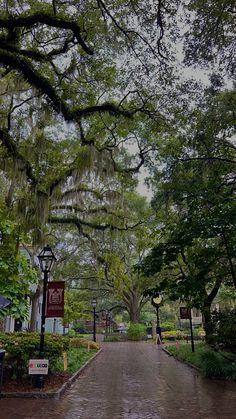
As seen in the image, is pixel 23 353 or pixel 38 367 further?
pixel 23 353

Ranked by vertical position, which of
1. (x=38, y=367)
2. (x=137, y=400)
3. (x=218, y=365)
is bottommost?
(x=137, y=400)

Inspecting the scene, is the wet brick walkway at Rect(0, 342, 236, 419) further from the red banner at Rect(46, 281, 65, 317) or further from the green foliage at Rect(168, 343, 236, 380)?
the red banner at Rect(46, 281, 65, 317)

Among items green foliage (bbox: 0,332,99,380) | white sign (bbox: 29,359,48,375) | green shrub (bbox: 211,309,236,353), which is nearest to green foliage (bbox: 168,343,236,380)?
green shrub (bbox: 211,309,236,353)

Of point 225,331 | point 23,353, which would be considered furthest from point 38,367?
point 225,331

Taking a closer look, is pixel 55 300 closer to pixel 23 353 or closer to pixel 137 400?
pixel 23 353

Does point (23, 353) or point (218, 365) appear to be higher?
point (23, 353)

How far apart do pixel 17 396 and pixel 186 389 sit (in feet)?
12.7

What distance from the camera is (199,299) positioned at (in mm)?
11102

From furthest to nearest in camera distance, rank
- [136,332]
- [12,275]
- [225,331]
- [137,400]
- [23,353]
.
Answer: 1. [136,332]
2. [225,331]
3. [12,275]
4. [23,353]
5. [137,400]

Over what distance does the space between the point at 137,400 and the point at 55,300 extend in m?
3.40

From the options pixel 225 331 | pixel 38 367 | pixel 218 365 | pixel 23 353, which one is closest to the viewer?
pixel 38 367

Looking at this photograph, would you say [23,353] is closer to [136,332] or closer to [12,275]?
[12,275]

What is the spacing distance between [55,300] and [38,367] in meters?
1.88

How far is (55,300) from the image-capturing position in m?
9.98
